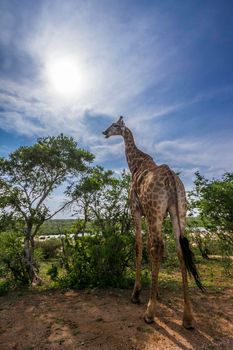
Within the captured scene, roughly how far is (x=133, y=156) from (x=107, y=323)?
4674mm

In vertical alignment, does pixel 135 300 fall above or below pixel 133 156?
below

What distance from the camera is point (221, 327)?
5.03 m

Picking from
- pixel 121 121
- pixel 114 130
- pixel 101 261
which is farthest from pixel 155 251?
pixel 121 121

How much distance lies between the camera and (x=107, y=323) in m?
5.08

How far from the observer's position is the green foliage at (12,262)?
8.71 metres

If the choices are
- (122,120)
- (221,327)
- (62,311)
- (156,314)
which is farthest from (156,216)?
(122,120)

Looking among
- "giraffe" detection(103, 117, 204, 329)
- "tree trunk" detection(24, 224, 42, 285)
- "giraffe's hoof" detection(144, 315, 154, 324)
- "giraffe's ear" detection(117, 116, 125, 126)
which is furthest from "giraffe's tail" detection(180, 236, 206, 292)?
"tree trunk" detection(24, 224, 42, 285)

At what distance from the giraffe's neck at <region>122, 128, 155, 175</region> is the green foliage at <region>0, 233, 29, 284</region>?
494cm

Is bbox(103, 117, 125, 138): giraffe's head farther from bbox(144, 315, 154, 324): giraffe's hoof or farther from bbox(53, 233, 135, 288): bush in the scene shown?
bbox(144, 315, 154, 324): giraffe's hoof

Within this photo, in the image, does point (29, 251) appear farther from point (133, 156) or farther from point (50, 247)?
point (50, 247)

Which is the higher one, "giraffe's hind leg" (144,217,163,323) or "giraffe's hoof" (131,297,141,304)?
"giraffe's hind leg" (144,217,163,323)

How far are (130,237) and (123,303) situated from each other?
7.72ft

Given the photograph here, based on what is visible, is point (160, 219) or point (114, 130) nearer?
point (160, 219)

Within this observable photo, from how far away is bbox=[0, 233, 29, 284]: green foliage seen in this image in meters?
8.71
